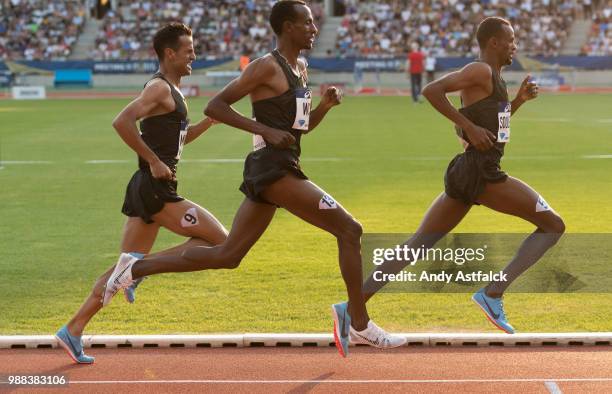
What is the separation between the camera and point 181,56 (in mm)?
6738

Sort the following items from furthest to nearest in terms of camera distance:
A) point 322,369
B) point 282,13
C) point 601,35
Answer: point 601,35
point 282,13
point 322,369

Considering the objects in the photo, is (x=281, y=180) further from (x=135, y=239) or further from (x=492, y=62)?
(x=492, y=62)

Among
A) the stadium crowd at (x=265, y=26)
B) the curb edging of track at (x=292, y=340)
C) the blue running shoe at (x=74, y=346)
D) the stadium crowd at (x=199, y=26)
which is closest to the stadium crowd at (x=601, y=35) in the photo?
the stadium crowd at (x=265, y=26)

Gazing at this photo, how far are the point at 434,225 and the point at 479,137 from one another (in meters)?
0.72

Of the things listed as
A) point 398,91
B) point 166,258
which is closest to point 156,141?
point 166,258

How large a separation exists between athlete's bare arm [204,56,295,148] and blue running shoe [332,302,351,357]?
1066 mm

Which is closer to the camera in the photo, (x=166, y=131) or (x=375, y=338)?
(x=375, y=338)

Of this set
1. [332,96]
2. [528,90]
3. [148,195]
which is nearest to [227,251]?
[148,195]

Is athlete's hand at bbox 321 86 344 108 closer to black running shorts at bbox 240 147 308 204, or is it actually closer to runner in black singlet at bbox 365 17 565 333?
black running shorts at bbox 240 147 308 204

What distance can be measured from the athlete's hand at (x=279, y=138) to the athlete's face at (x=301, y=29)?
0.63m

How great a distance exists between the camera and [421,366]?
616 cm

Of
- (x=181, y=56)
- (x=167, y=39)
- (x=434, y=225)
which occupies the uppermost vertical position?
(x=167, y=39)

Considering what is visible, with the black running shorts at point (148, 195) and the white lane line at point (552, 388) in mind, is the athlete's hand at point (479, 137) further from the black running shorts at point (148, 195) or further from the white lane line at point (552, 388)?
the black running shorts at point (148, 195)

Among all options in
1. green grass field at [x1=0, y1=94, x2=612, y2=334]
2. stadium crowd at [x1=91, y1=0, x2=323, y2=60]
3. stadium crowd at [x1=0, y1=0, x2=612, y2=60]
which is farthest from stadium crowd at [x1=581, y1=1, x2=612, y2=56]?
green grass field at [x1=0, y1=94, x2=612, y2=334]
